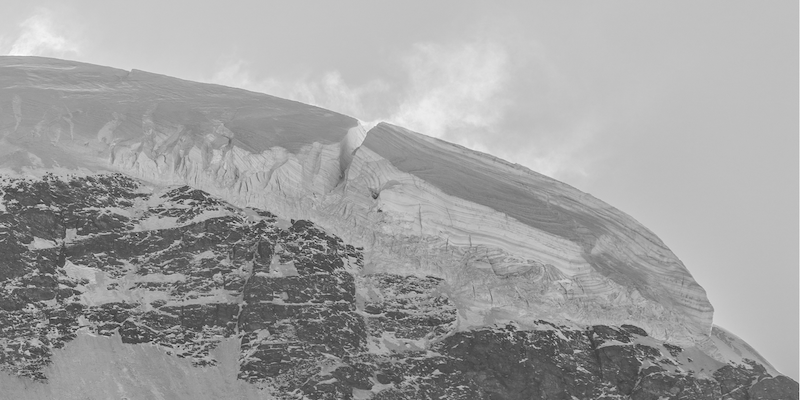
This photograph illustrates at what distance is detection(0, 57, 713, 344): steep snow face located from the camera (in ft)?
327

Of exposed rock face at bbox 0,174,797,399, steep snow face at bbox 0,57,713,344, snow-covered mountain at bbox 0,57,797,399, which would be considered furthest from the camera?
steep snow face at bbox 0,57,713,344

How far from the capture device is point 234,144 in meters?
103

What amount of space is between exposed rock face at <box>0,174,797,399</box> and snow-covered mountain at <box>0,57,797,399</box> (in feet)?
0.57

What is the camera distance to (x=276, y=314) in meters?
98.2

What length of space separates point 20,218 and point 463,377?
44.0m

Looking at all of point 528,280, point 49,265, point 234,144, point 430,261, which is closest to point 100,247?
point 49,265

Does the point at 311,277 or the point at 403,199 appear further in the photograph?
the point at 403,199

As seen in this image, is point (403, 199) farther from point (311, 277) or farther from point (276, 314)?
point (276, 314)

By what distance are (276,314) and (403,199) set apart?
53.9ft

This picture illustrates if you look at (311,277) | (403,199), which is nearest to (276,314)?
(311,277)

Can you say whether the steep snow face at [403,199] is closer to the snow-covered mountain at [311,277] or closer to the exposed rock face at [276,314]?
the snow-covered mountain at [311,277]

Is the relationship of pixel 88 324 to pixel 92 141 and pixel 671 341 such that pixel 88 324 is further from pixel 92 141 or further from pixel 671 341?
pixel 671 341

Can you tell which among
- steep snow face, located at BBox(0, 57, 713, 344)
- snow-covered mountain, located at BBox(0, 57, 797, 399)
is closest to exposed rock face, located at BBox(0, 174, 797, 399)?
snow-covered mountain, located at BBox(0, 57, 797, 399)

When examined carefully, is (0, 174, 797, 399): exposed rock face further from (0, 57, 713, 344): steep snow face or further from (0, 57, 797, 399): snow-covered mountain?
(0, 57, 713, 344): steep snow face
